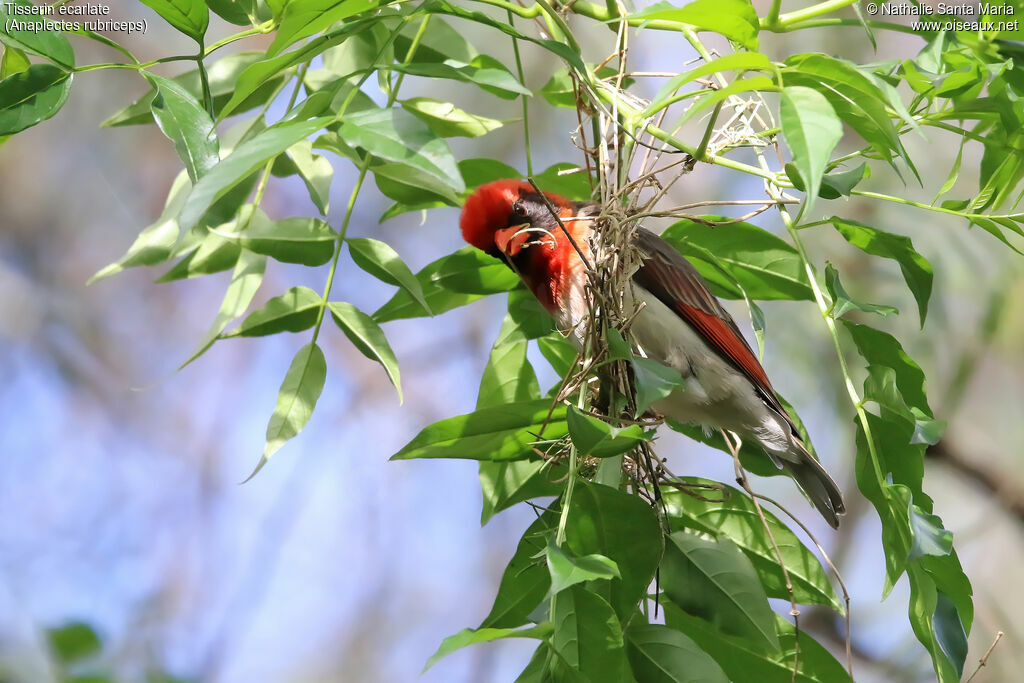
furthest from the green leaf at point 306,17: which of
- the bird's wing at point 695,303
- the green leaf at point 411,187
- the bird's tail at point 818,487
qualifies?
the bird's tail at point 818,487

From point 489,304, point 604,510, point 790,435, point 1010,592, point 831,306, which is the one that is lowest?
point 1010,592

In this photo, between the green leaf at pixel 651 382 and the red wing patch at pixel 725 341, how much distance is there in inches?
26.7

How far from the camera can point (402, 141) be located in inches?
30.3

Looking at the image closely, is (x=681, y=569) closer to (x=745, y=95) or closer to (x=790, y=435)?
(x=790, y=435)

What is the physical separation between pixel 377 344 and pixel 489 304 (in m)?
2.29

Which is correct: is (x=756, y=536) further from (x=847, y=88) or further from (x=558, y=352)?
(x=847, y=88)

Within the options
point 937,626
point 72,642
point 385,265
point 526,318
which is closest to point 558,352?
point 526,318

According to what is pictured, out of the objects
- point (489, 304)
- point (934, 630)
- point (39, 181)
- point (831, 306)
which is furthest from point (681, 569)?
point (39, 181)

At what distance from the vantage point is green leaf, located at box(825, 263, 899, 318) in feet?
3.36

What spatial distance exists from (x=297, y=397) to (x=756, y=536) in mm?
644

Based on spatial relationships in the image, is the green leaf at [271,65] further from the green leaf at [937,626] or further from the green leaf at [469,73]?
the green leaf at [937,626]

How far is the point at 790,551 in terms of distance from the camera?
119 centimetres

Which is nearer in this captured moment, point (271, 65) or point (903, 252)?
point (271, 65)

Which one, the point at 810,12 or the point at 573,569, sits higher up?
the point at 810,12
